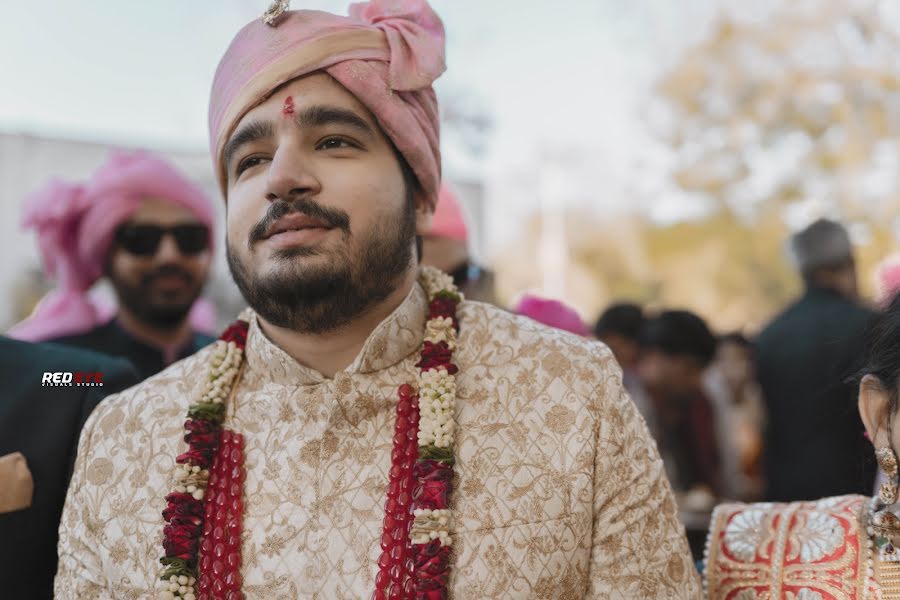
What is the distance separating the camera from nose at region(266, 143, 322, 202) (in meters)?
2.08

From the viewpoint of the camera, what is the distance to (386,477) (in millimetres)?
2094

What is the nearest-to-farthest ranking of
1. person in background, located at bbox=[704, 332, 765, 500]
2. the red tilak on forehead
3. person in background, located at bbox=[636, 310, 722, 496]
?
1. the red tilak on forehead
2. person in background, located at bbox=[636, 310, 722, 496]
3. person in background, located at bbox=[704, 332, 765, 500]

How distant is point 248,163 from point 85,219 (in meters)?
2.59

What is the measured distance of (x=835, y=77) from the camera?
41.1 ft

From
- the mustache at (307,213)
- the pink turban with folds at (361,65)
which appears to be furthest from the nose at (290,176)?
the pink turban with folds at (361,65)

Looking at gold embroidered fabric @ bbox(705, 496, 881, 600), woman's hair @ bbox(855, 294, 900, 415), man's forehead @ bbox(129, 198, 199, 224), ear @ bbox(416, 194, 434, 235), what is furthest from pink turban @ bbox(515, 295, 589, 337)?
man's forehead @ bbox(129, 198, 199, 224)

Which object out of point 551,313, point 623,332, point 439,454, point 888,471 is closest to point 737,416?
point 623,332

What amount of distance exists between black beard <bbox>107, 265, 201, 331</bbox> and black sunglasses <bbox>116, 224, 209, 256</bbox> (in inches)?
4.8

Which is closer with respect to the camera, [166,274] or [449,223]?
[449,223]

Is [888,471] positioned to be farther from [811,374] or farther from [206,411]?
[811,374]

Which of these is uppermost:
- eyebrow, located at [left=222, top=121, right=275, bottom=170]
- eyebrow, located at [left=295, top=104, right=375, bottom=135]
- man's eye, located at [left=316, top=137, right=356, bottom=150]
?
eyebrow, located at [left=295, top=104, right=375, bottom=135]

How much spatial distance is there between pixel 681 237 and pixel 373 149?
19.1m

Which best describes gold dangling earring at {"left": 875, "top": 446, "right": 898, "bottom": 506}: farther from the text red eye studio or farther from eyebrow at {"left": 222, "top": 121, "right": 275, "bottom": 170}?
the text red eye studio

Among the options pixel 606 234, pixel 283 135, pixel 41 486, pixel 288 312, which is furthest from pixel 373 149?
pixel 606 234
